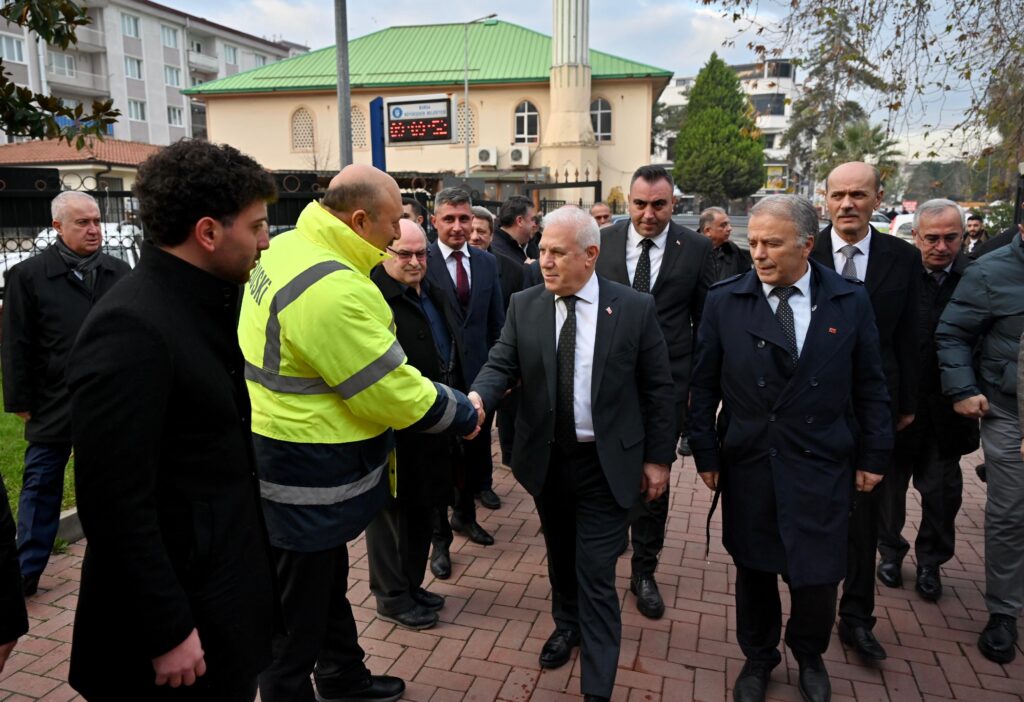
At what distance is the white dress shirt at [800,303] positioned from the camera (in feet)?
10.4

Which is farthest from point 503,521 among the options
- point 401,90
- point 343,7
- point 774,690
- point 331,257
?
point 401,90

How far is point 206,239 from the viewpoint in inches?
77.0

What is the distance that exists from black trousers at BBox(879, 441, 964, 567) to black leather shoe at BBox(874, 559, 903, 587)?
0.03 metres

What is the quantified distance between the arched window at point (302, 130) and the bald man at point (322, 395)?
46.7 m

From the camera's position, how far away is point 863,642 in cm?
362

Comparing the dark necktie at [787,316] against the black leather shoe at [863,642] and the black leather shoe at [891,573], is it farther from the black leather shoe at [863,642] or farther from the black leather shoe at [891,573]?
the black leather shoe at [891,573]

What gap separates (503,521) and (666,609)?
1.57 m

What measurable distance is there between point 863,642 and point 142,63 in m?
58.9

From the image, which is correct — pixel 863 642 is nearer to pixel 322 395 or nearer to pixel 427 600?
pixel 427 600

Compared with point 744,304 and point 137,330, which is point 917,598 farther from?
point 137,330

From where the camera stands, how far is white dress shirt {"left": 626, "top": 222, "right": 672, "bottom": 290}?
4512 millimetres

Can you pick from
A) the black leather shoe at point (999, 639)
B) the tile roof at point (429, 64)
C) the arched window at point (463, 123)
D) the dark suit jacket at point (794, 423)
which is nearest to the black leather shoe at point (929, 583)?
the black leather shoe at point (999, 639)

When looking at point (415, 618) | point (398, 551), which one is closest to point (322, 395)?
point (398, 551)

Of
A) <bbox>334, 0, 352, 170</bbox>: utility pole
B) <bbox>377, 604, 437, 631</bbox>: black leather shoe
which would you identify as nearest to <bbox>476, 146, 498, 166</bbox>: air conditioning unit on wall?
<bbox>334, 0, 352, 170</bbox>: utility pole
